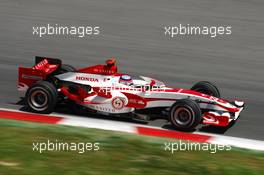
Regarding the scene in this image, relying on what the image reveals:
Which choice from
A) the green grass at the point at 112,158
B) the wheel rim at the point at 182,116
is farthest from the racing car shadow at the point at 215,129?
the green grass at the point at 112,158

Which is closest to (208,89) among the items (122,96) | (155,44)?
(122,96)

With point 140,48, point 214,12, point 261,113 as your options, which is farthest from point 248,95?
point 214,12

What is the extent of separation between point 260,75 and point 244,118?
8.62 feet

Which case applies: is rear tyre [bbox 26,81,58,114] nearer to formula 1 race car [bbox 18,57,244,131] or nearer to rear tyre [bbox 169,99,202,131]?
formula 1 race car [bbox 18,57,244,131]

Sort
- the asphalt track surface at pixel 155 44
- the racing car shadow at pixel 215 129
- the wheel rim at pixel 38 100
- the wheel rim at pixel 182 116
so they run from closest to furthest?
the wheel rim at pixel 182 116, the racing car shadow at pixel 215 129, the wheel rim at pixel 38 100, the asphalt track surface at pixel 155 44

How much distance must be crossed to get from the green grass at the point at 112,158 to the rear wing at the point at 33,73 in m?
1.69

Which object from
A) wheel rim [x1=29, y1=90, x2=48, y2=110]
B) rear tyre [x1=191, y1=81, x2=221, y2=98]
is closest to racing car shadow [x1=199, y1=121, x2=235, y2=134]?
rear tyre [x1=191, y1=81, x2=221, y2=98]

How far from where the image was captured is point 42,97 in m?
12.9

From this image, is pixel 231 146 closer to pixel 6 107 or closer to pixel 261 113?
pixel 261 113

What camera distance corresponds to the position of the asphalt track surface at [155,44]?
14.9 m

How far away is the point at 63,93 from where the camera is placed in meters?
13.1

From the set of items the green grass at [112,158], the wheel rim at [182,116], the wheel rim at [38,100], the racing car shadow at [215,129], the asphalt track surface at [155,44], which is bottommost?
the green grass at [112,158]

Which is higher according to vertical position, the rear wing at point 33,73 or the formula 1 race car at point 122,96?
the rear wing at point 33,73

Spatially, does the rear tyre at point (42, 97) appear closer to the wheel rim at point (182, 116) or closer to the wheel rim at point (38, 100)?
the wheel rim at point (38, 100)
